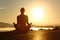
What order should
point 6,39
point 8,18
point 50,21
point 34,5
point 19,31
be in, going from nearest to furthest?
point 6,39 < point 19,31 < point 34,5 < point 8,18 < point 50,21

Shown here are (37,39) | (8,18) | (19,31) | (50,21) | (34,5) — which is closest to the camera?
(37,39)

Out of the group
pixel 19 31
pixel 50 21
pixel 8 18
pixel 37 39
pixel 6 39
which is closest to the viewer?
pixel 6 39

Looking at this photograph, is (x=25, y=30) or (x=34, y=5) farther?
(x=34, y=5)

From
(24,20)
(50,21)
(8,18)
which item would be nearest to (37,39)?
(24,20)

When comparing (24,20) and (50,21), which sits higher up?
(24,20)

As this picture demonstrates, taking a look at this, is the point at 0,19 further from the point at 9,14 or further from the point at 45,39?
the point at 45,39

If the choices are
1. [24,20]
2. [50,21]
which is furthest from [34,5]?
[24,20]

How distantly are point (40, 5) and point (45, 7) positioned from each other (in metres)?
0.69

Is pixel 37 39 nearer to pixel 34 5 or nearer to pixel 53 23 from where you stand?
pixel 34 5

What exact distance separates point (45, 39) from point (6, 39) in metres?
0.78

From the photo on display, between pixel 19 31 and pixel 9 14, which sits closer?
pixel 19 31

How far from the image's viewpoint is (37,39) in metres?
4.18

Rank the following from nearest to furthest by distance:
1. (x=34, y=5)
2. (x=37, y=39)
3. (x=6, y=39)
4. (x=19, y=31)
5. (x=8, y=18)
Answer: (x=6, y=39), (x=37, y=39), (x=19, y=31), (x=34, y=5), (x=8, y=18)

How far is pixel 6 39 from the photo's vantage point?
3840mm
